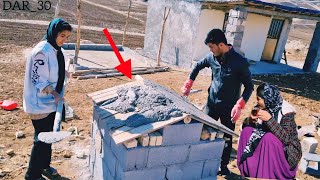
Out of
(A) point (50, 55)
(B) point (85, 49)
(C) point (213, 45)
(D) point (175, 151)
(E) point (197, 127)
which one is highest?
(C) point (213, 45)

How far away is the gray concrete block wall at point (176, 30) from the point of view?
12852mm

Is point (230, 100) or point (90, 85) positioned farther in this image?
point (90, 85)

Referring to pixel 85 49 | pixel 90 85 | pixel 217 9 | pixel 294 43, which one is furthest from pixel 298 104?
pixel 294 43

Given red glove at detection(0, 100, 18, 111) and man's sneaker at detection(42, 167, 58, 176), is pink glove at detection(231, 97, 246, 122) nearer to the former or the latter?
man's sneaker at detection(42, 167, 58, 176)

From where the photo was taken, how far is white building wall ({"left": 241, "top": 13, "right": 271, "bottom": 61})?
14.2m

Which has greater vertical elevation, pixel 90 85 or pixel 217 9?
pixel 217 9

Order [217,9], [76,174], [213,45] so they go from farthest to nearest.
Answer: [217,9]
[76,174]
[213,45]

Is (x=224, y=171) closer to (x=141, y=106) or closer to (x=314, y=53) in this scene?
(x=141, y=106)

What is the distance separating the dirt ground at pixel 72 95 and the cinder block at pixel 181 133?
5.41 ft

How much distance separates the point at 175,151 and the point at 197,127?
14.8 inches

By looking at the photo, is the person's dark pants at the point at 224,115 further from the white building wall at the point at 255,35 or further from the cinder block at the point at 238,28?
the white building wall at the point at 255,35

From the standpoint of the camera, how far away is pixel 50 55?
354 centimetres

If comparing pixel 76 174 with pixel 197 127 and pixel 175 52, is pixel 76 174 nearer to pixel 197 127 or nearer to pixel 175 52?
pixel 197 127

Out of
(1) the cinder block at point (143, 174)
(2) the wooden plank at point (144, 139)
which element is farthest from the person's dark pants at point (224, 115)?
(2) the wooden plank at point (144, 139)
